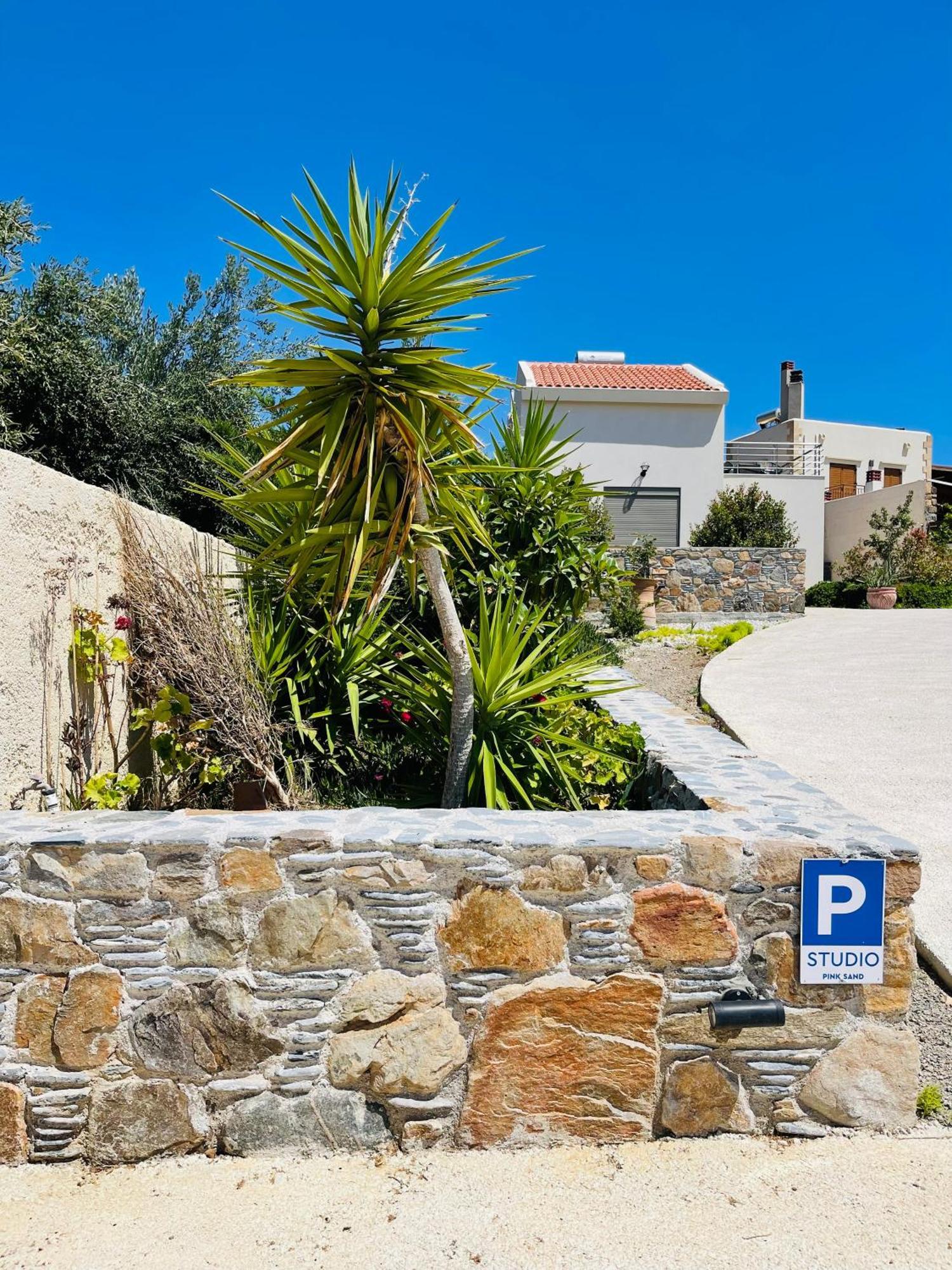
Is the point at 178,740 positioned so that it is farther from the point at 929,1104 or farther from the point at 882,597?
the point at 882,597

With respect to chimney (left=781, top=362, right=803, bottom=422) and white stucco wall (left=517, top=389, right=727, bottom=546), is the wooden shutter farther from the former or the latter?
white stucco wall (left=517, top=389, right=727, bottom=546)

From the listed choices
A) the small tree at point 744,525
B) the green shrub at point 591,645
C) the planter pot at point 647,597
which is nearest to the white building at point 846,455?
the small tree at point 744,525

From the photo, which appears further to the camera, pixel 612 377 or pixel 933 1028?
pixel 612 377

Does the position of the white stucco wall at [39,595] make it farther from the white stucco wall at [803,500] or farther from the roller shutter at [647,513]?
the white stucco wall at [803,500]

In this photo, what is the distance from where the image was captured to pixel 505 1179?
2.69 meters

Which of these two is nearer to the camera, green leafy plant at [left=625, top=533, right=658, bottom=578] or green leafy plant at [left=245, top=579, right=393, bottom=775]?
green leafy plant at [left=245, top=579, right=393, bottom=775]

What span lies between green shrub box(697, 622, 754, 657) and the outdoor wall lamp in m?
11.4

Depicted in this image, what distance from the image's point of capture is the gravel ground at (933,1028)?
313cm

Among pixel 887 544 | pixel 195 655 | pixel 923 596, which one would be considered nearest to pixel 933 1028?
pixel 195 655

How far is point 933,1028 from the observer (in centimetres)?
339

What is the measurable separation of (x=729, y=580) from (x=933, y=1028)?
15521mm

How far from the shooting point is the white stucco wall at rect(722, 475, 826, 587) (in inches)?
859

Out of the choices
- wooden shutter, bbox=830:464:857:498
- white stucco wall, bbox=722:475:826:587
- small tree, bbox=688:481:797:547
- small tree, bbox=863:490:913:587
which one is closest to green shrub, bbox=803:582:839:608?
white stucco wall, bbox=722:475:826:587

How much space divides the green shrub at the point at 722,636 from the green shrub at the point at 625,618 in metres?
1.12
